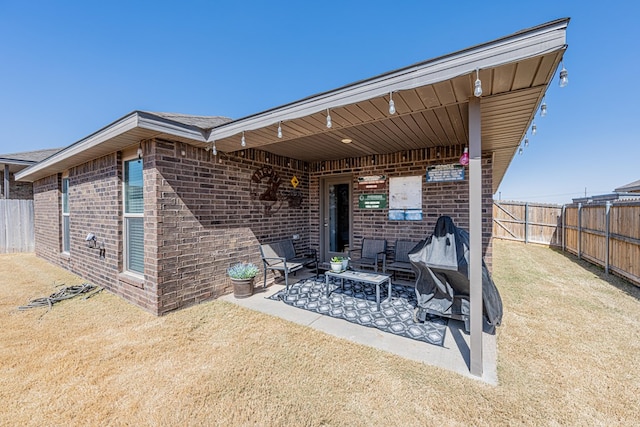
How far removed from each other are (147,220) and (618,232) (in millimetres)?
9517

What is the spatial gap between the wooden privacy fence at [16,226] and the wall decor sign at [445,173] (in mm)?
13237

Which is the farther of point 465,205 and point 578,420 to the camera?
point 465,205

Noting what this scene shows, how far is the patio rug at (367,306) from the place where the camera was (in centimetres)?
323

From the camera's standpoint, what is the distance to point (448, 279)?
10.7ft

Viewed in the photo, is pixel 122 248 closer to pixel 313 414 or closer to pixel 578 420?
pixel 313 414

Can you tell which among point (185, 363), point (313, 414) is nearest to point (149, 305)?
point (185, 363)

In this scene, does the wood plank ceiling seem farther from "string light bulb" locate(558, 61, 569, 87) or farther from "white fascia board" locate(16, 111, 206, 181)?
"white fascia board" locate(16, 111, 206, 181)

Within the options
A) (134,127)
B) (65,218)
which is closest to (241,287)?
(134,127)

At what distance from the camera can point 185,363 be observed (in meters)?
Result: 2.58

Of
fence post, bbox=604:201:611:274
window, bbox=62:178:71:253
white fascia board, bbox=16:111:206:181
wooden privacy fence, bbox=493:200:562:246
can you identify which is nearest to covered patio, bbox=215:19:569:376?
white fascia board, bbox=16:111:206:181

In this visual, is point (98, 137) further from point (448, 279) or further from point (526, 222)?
point (526, 222)

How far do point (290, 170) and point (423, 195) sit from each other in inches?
121

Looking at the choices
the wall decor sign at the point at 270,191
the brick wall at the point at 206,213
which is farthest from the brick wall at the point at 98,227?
the wall decor sign at the point at 270,191

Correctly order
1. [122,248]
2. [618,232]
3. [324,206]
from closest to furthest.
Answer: [122,248]
[618,232]
[324,206]
